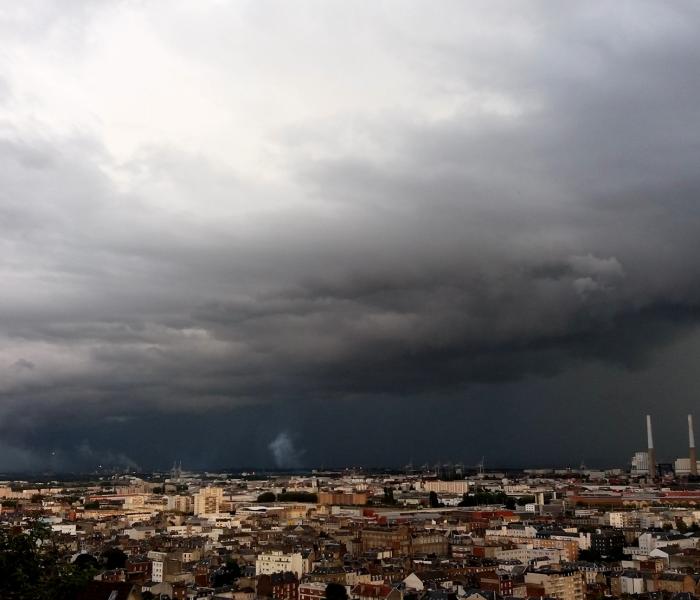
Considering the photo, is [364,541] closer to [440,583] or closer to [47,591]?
[440,583]

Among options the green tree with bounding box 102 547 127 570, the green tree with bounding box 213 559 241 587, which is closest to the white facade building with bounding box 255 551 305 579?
the green tree with bounding box 213 559 241 587

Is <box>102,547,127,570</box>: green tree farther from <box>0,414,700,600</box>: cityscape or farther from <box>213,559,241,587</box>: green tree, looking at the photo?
<box>213,559,241,587</box>: green tree

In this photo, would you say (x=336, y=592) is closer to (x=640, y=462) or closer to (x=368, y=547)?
(x=368, y=547)

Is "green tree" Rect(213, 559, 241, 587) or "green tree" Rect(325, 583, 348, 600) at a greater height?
"green tree" Rect(325, 583, 348, 600)

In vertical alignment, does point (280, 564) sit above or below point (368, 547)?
above

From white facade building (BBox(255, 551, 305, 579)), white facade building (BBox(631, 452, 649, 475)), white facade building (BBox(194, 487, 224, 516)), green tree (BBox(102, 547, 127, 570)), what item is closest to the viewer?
white facade building (BBox(255, 551, 305, 579))

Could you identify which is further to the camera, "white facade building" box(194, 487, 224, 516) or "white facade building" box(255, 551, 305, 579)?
"white facade building" box(194, 487, 224, 516)

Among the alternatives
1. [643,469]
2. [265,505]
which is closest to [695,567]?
[265,505]

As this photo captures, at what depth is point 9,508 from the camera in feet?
263

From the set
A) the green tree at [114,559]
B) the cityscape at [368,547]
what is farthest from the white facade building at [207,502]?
the green tree at [114,559]

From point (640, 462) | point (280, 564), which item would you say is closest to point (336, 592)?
point (280, 564)

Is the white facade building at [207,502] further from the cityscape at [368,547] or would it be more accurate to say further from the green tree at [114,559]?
the green tree at [114,559]

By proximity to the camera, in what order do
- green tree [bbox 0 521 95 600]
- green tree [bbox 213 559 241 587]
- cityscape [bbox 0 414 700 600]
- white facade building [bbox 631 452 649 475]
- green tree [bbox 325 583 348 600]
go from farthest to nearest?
white facade building [bbox 631 452 649 475] → green tree [bbox 213 559 241 587] → cityscape [bbox 0 414 700 600] → green tree [bbox 325 583 348 600] → green tree [bbox 0 521 95 600]

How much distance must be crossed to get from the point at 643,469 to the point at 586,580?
11709 centimetres
